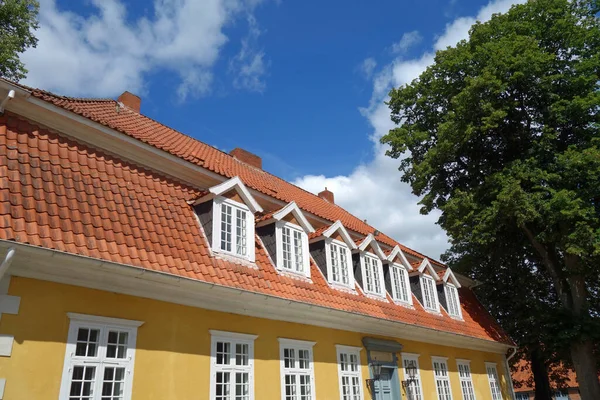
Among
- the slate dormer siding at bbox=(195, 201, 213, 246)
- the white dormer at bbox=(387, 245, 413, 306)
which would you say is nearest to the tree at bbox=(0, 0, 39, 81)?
the slate dormer siding at bbox=(195, 201, 213, 246)

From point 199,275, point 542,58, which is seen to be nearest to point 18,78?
point 199,275

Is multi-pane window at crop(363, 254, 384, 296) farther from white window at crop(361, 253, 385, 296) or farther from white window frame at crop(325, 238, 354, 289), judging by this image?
white window frame at crop(325, 238, 354, 289)

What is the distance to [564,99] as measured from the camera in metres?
15.4

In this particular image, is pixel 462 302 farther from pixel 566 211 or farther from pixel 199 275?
pixel 199 275

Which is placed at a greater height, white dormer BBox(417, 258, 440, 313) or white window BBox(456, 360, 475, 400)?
white dormer BBox(417, 258, 440, 313)

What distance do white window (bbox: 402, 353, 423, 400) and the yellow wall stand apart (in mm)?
2214

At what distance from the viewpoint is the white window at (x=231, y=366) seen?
7.61 metres

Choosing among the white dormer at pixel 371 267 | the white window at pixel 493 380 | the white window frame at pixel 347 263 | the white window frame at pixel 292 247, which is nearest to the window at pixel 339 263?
the white window frame at pixel 347 263

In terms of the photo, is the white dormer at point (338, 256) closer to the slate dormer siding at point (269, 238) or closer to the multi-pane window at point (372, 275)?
the multi-pane window at point (372, 275)

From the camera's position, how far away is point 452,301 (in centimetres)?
1652

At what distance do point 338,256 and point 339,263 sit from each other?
7.9 inches

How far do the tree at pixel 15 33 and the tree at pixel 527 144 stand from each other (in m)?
14.1

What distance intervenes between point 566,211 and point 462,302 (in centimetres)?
636

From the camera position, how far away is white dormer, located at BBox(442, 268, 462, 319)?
1609cm
